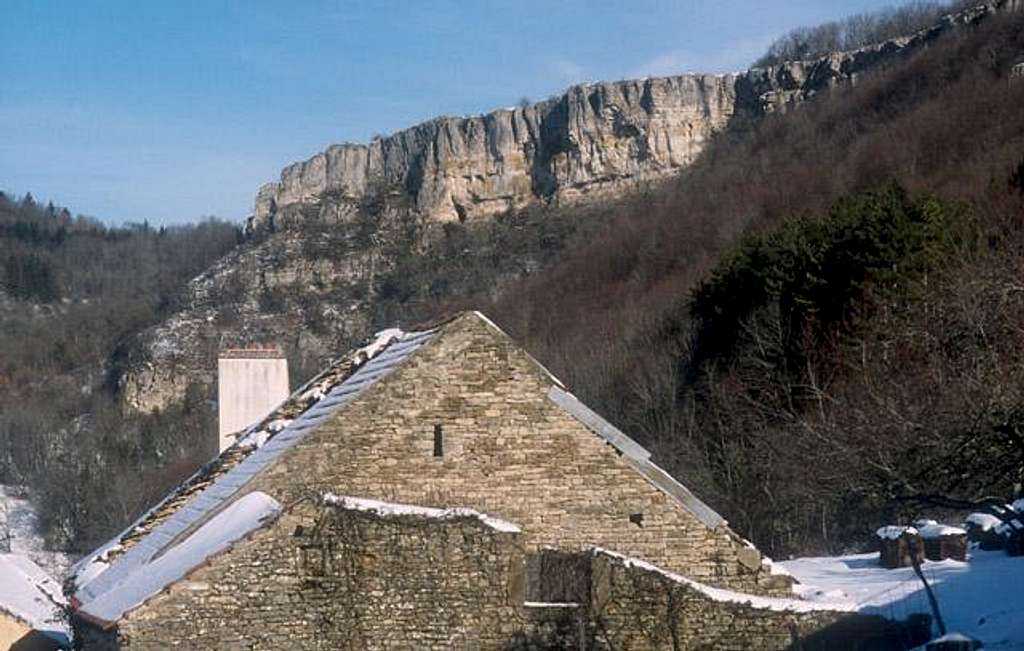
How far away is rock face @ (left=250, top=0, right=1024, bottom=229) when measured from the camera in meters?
118

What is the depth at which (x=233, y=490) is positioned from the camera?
44.1 ft

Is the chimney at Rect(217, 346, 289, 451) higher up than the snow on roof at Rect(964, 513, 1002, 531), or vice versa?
the chimney at Rect(217, 346, 289, 451)

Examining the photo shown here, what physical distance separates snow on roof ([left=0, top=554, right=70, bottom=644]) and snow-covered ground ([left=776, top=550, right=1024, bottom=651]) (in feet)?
29.8

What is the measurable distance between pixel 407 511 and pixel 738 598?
3.28 meters

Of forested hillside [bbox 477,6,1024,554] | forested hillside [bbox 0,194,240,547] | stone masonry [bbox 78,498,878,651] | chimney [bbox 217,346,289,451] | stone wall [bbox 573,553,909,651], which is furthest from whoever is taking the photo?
forested hillside [bbox 0,194,240,547]

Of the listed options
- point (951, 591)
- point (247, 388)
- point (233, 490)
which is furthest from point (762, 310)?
point (233, 490)

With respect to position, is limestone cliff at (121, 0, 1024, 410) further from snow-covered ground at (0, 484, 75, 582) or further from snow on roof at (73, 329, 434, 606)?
snow on roof at (73, 329, 434, 606)

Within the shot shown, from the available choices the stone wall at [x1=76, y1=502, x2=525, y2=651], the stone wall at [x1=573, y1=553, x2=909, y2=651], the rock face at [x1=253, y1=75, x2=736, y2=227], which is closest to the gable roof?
the stone wall at [x1=76, y1=502, x2=525, y2=651]

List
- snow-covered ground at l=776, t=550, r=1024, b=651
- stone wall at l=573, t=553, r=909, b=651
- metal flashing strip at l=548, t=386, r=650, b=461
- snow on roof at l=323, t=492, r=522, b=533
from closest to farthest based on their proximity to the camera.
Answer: snow on roof at l=323, t=492, r=522, b=533 < stone wall at l=573, t=553, r=909, b=651 < snow-covered ground at l=776, t=550, r=1024, b=651 < metal flashing strip at l=548, t=386, r=650, b=461

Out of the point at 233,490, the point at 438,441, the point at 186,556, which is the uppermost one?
the point at 438,441

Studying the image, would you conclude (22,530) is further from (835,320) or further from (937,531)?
(937,531)

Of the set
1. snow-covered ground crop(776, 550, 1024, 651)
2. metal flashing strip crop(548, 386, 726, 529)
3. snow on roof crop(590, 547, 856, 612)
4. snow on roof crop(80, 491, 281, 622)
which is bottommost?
snow-covered ground crop(776, 550, 1024, 651)

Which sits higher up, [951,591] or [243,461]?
[243,461]

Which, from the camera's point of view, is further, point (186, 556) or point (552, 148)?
point (552, 148)
